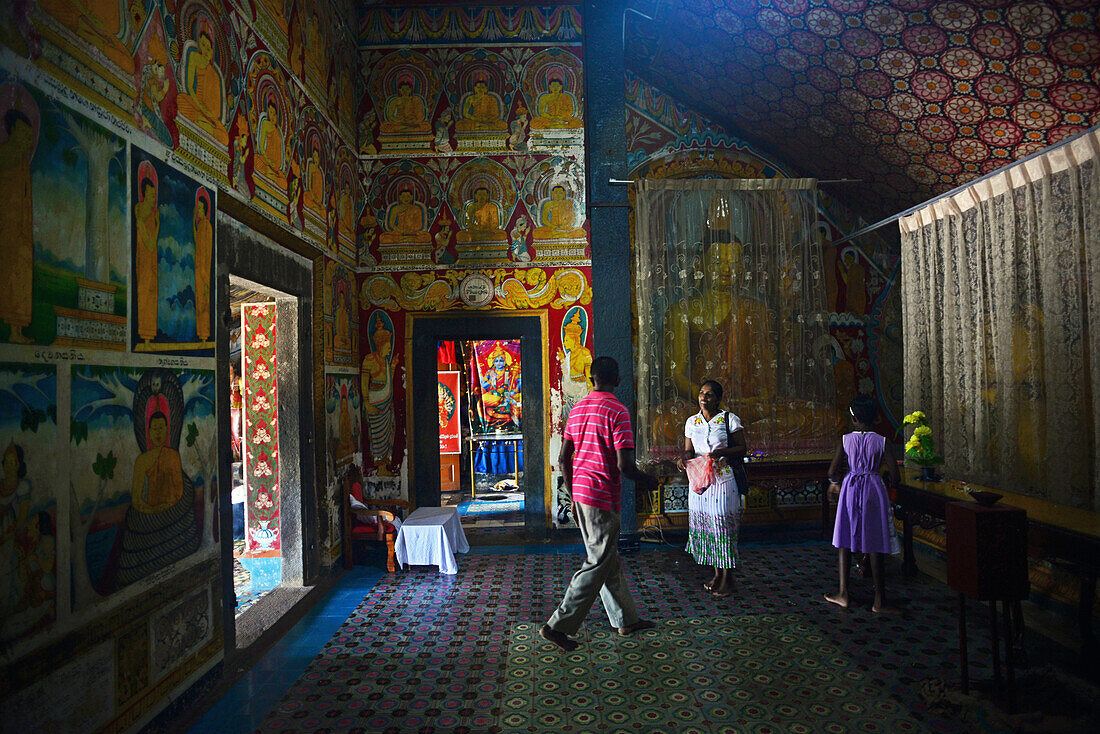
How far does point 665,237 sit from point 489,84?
2813 millimetres

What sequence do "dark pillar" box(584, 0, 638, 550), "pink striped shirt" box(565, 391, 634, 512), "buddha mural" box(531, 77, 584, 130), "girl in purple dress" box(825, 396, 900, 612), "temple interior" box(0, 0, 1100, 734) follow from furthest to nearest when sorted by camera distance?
"buddha mural" box(531, 77, 584, 130)
"dark pillar" box(584, 0, 638, 550)
"girl in purple dress" box(825, 396, 900, 612)
"pink striped shirt" box(565, 391, 634, 512)
"temple interior" box(0, 0, 1100, 734)

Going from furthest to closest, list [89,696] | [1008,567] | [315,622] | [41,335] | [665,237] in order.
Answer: [665,237] < [315,622] < [1008,567] < [89,696] < [41,335]

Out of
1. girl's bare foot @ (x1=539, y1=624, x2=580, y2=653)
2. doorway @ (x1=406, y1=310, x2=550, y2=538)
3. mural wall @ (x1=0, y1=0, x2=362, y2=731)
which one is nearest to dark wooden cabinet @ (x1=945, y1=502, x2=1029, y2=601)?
girl's bare foot @ (x1=539, y1=624, x2=580, y2=653)

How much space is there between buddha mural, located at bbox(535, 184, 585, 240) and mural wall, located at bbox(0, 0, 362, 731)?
11.3ft

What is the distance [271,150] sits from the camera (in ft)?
14.8

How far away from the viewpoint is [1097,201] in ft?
12.7

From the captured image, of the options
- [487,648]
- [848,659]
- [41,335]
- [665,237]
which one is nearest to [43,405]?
[41,335]

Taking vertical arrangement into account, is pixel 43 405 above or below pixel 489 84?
below

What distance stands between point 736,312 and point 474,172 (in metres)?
3.41

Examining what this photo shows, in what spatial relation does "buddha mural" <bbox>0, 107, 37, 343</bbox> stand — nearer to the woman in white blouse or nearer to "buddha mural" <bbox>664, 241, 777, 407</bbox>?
the woman in white blouse

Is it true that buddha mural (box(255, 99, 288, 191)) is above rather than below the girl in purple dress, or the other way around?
above

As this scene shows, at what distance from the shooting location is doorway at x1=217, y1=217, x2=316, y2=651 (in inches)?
179

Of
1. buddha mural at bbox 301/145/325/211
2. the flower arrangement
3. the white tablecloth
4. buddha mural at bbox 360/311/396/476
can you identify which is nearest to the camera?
the flower arrangement

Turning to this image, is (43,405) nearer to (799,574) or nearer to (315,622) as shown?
(315,622)
